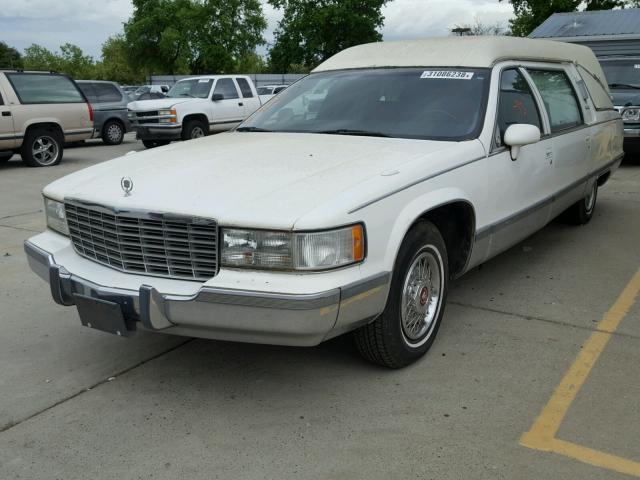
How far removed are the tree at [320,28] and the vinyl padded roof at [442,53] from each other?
2059 inches

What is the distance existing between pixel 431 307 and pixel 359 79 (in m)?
1.79

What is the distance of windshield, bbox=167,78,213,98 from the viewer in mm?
15711

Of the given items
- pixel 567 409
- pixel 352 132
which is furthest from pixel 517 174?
pixel 567 409

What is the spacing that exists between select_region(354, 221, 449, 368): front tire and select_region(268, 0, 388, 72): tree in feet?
178

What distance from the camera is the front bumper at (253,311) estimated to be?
2.83 metres

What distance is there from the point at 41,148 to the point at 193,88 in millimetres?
4369

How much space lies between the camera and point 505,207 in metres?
Answer: 4.36

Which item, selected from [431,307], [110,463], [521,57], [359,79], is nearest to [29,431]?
[110,463]

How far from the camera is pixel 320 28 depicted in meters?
55.6

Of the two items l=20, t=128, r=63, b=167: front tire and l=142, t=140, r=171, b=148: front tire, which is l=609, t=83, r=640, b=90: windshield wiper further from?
l=20, t=128, r=63, b=167: front tire

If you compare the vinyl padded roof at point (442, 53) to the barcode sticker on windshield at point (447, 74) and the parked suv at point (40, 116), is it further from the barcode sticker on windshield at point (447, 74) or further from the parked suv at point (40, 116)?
the parked suv at point (40, 116)

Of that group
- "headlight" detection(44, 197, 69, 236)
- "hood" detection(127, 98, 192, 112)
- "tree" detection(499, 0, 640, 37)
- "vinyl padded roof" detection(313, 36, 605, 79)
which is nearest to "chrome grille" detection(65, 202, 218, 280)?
"headlight" detection(44, 197, 69, 236)

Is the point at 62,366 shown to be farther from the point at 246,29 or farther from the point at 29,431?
the point at 246,29

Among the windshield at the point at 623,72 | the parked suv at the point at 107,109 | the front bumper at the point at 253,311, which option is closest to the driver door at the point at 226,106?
the parked suv at the point at 107,109
